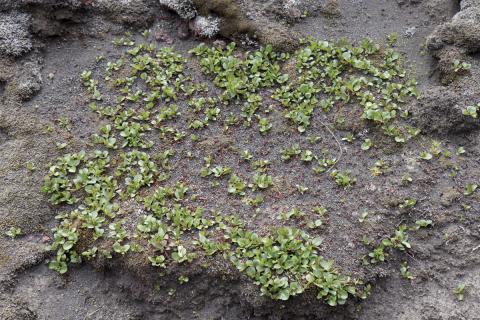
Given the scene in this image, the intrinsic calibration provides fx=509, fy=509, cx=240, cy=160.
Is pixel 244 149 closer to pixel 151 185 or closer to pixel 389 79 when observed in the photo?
pixel 151 185

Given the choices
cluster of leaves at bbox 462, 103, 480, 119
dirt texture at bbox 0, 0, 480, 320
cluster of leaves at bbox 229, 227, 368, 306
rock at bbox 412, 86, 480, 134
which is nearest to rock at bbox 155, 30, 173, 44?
dirt texture at bbox 0, 0, 480, 320

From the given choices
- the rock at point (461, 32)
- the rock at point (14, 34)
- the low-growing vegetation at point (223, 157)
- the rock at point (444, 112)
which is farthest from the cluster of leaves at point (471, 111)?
the rock at point (14, 34)

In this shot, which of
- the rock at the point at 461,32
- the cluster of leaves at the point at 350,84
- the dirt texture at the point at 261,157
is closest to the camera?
the dirt texture at the point at 261,157

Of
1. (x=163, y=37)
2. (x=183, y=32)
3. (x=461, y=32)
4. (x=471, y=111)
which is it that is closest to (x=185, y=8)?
(x=183, y=32)

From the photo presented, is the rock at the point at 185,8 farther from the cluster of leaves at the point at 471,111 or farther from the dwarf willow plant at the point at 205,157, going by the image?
the cluster of leaves at the point at 471,111

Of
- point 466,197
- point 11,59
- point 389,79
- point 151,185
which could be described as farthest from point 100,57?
point 466,197

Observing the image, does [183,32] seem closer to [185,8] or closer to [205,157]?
[185,8]
